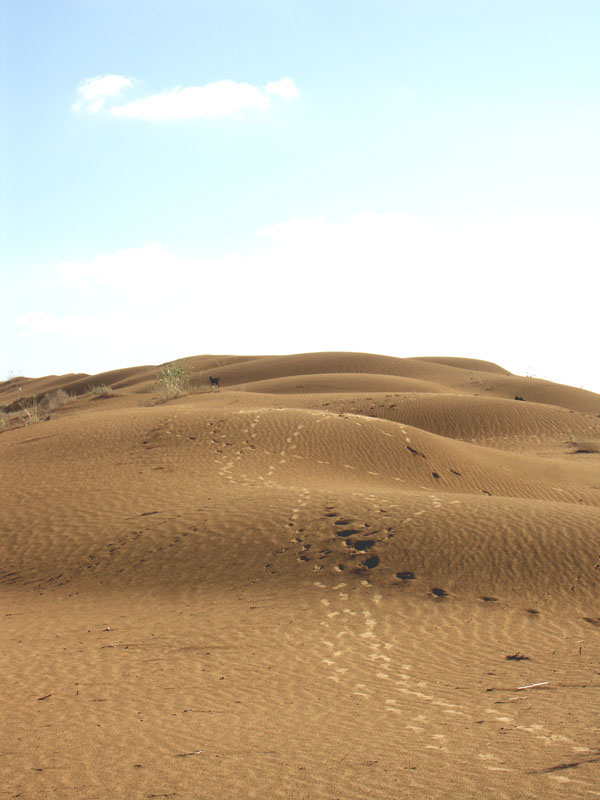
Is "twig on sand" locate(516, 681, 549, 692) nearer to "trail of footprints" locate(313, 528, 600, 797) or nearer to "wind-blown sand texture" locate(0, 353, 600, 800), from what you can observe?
"wind-blown sand texture" locate(0, 353, 600, 800)

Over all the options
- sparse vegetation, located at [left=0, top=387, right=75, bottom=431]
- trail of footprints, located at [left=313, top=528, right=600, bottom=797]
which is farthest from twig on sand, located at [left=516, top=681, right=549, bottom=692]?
sparse vegetation, located at [left=0, top=387, right=75, bottom=431]

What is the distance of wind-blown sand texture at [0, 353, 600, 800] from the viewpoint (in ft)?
15.0

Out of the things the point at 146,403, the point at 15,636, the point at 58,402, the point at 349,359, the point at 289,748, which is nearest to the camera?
the point at 289,748

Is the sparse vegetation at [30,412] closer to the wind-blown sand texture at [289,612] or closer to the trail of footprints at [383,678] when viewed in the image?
the wind-blown sand texture at [289,612]

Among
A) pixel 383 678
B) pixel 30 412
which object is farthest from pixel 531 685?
pixel 30 412

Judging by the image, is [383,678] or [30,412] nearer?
[383,678]

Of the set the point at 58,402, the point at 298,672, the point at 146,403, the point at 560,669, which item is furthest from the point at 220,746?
the point at 58,402

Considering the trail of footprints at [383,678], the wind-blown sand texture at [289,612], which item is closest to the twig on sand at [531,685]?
the wind-blown sand texture at [289,612]

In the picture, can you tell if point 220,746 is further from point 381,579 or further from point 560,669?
point 381,579

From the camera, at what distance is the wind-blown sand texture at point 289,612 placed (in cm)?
456

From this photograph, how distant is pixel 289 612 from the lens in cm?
901

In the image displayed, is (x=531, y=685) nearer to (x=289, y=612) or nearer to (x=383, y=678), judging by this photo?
(x=383, y=678)

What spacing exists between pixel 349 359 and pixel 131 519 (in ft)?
133

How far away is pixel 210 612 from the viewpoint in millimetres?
9133
